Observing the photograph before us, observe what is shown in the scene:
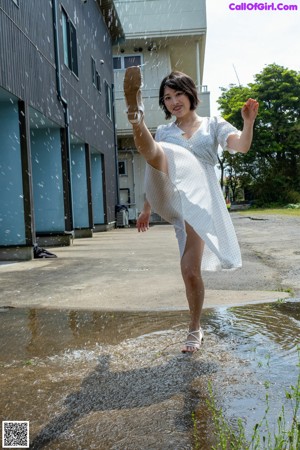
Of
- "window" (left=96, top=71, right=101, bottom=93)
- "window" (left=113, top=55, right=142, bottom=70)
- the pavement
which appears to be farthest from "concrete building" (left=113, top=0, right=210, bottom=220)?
the pavement

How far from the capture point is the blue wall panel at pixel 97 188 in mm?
18594

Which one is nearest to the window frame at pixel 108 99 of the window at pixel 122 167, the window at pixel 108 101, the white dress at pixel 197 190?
the window at pixel 108 101

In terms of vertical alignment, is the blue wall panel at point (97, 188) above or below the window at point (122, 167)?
below

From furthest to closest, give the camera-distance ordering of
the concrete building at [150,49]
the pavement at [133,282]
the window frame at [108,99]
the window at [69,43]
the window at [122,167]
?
1. the window at [122,167]
2. the concrete building at [150,49]
3. the window frame at [108,99]
4. the window at [69,43]
5. the pavement at [133,282]

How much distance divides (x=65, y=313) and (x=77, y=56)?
11.5m

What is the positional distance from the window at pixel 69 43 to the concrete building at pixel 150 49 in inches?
278

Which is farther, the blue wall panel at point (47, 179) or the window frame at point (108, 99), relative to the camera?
the window frame at point (108, 99)

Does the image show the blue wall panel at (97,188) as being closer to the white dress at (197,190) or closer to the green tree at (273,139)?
the white dress at (197,190)

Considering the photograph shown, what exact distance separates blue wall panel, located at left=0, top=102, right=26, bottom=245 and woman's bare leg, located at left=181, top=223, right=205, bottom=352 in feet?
20.3

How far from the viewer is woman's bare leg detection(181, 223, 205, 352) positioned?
3012mm

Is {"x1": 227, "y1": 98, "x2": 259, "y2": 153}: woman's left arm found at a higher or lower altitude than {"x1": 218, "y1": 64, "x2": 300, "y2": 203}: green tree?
lower

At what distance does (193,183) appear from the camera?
292cm

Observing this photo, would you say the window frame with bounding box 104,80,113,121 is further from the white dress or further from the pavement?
the white dress

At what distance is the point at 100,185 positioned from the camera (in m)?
18.9
